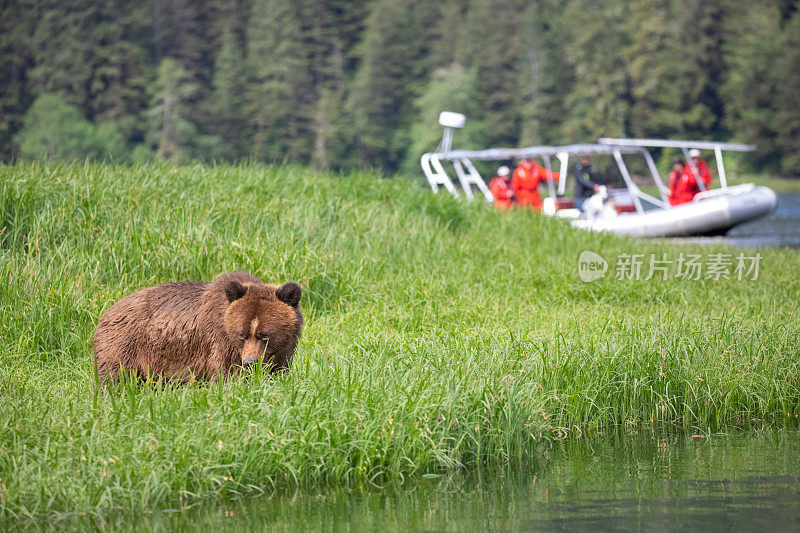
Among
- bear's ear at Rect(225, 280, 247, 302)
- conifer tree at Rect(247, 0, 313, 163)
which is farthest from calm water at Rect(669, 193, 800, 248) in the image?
conifer tree at Rect(247, 0, 313, 163)

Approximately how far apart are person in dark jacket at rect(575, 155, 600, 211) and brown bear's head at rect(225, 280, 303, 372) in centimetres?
1481

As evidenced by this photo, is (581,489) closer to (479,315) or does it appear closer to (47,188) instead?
(479,315)

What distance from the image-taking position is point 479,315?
7879mm

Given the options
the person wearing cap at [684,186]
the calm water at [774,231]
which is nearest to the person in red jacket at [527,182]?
the person wearing cap at [684,186]

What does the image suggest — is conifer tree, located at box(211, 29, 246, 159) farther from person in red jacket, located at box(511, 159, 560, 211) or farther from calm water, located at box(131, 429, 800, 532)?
calm water, located at box(131, 429, 800, 532)

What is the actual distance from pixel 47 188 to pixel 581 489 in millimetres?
6070

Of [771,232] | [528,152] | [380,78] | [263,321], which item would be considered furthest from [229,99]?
[263,321]

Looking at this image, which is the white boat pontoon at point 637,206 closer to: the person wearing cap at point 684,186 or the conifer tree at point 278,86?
the person wearing cap at point 684,186

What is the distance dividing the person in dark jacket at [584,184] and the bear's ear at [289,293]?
14.8 meters

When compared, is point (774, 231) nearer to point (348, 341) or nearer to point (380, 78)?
point (348, 341)

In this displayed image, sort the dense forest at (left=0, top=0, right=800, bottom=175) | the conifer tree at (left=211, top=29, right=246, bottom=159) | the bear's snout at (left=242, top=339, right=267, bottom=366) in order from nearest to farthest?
the bear's snout at (left=242, top=339, right=267, bottom=366) → the dense forest at (left=0, top=0, right=800, bottom=175) → the conifer tree at (left=211, top=29, right=246, bottom=159)

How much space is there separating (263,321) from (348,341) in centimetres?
197

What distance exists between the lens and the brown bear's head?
197 inches

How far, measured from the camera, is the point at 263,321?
5.02 meters
